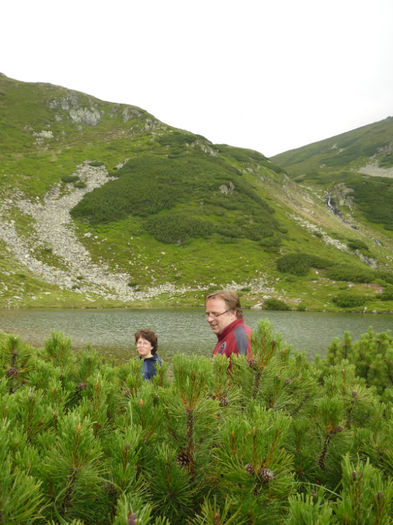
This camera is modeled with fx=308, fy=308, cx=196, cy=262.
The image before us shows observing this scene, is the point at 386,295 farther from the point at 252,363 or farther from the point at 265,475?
the point at 265,475

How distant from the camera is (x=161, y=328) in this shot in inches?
1041

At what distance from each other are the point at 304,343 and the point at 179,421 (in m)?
23.4

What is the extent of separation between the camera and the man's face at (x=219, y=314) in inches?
169

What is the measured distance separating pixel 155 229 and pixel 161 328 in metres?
35.9

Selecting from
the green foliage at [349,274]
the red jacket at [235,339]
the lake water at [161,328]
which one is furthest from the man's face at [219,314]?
the green foliage at [349,274]

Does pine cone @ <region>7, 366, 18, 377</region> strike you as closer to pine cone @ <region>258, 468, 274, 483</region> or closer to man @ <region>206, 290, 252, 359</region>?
man @ <region>206, 290, 252, 359</region>

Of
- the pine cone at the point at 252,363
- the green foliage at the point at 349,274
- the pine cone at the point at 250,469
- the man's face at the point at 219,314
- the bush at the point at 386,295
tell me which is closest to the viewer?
the pine cone at the point at 250,469

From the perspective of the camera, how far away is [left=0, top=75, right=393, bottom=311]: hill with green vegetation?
43844 mm

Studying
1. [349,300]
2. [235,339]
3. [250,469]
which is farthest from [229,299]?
[349,300]

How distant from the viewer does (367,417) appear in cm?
283

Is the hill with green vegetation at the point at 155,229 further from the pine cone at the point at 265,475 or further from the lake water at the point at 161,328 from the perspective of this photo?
the pine cone at the point at 265,475

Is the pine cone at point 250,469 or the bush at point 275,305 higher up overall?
the pine cone at point 250,469

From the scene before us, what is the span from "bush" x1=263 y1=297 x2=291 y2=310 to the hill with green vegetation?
0.26m

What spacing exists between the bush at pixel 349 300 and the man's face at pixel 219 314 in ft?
143
